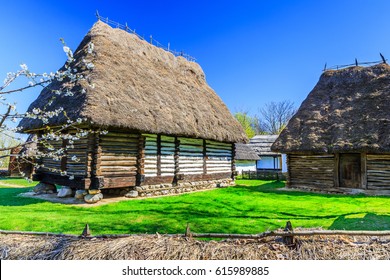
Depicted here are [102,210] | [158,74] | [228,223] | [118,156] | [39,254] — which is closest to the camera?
[39,254]

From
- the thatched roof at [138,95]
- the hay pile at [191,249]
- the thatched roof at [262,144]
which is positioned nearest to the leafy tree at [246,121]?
the thatched roof at [262,144]

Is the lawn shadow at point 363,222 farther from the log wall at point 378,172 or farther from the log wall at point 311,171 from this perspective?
the log wall at point 311,171

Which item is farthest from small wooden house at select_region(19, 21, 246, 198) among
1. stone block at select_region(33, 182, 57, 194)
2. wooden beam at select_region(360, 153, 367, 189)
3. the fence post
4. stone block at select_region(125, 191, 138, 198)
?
wooden beam at select_region(360, 153, 367, 189)

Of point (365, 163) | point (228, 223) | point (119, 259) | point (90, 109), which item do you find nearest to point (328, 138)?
point (365, 163)

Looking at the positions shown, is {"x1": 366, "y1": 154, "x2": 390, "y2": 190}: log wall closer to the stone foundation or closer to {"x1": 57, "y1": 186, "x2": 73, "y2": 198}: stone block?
the stone foundation

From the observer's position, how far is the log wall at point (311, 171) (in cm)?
1530

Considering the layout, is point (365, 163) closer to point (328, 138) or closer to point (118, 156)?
point (328, 138)

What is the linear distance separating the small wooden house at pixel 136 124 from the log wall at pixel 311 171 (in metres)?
3.86

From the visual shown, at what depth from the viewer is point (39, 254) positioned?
344cm

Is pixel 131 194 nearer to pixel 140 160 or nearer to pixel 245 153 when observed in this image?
pixel 140 160

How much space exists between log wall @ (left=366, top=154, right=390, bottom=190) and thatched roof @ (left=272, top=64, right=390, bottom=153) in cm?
88
